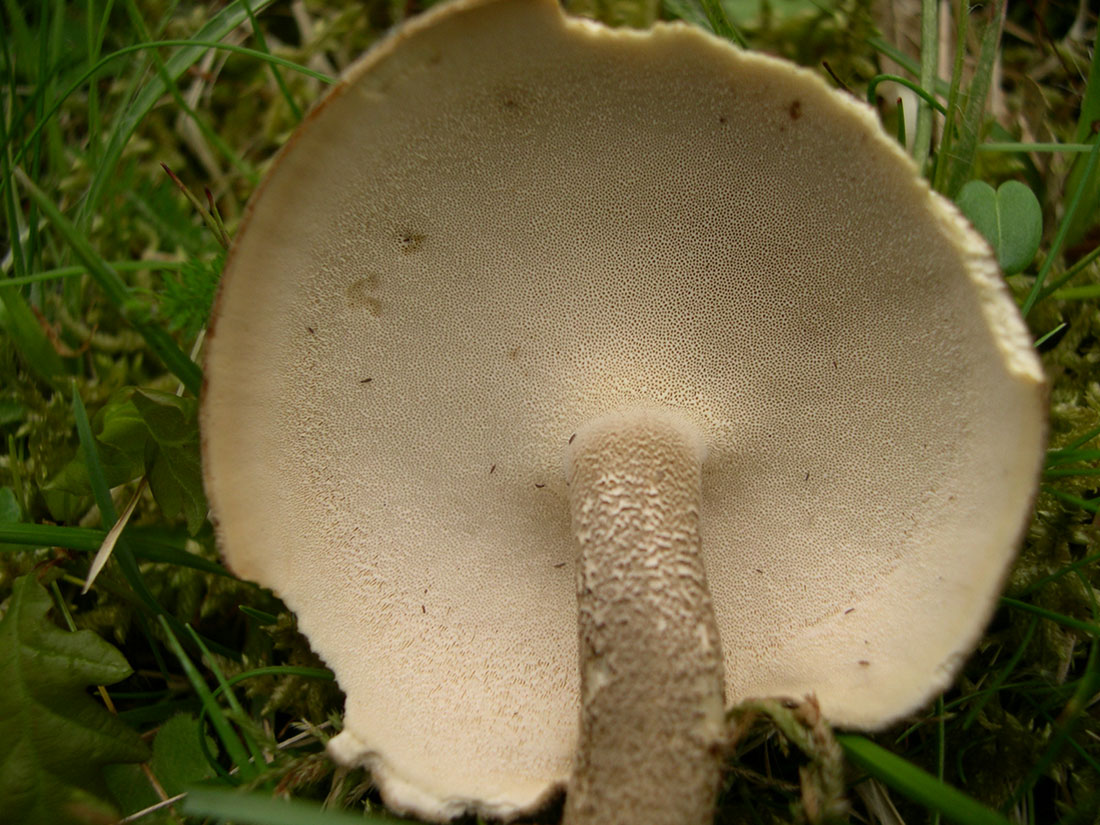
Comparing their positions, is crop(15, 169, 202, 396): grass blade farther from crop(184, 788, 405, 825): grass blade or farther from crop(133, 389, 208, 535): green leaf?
crop(184, 788, 405, 825): grass blade

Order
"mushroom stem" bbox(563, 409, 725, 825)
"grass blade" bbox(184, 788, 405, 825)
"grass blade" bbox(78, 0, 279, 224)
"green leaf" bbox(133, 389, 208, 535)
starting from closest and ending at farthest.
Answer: "grass blade" bbox(184, 788, 405, 825), "mushroom stem" bbox(563, 409, 725, 825), "green leaf" bbox(133, 389, 208, 535), "grass blade" bbox(78, 0, 279, 224)

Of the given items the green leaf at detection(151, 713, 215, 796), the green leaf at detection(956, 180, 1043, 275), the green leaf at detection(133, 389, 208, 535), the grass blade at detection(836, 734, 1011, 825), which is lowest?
the grass blade at detection(836, 734, 1011, 825)

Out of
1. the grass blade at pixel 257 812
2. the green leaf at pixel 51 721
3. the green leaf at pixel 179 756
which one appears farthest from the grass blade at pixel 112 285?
the grass blade at pixel 257 812

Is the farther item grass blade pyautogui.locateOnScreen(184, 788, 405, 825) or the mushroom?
the mushroom

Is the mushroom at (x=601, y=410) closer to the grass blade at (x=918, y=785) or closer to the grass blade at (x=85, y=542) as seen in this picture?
the grass blade at (x=918, y=785)

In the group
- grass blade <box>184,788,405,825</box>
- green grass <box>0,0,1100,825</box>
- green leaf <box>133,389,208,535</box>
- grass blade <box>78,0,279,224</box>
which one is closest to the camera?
grass blade <box>184,788,405,825</box>

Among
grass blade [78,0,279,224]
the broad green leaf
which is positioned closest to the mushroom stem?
the broad green leaf

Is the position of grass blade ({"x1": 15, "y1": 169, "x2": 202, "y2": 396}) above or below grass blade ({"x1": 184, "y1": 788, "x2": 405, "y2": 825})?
above
